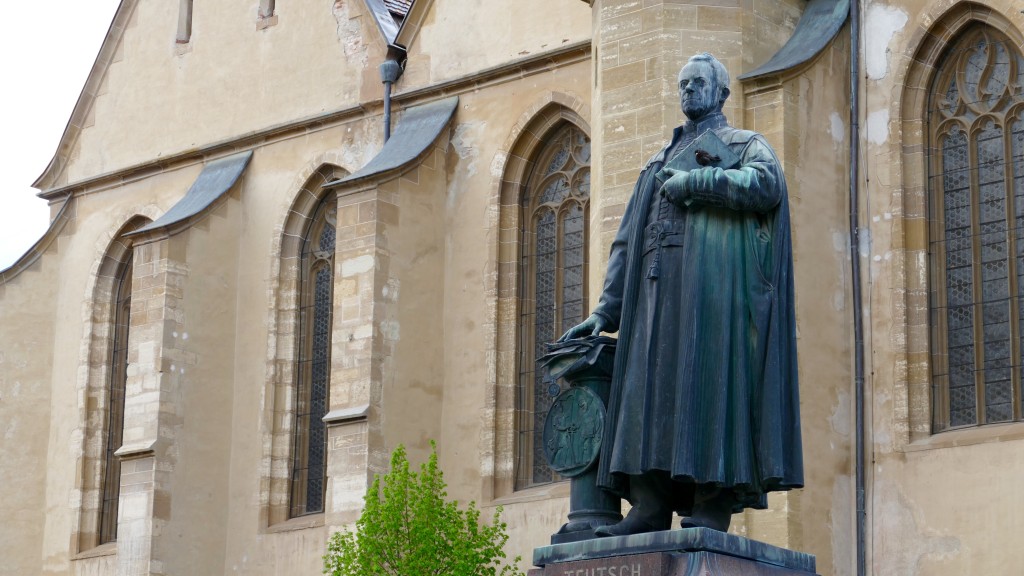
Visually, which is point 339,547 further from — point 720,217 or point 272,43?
point 720,217

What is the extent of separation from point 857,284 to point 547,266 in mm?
4643

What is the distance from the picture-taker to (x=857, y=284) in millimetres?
18359

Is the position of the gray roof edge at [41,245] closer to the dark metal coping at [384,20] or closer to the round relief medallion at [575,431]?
the dark metal coping at [384,20]

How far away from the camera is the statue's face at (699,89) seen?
27.0 ft

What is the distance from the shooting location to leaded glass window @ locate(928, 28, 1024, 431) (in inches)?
699

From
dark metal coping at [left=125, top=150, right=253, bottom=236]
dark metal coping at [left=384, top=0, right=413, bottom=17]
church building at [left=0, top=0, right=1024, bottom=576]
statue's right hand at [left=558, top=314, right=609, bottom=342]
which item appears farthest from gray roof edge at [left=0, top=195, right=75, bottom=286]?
statue's right hand at [left=558, top=314, right=609, bottom=342]

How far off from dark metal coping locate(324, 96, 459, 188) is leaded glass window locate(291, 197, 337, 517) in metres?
1.71

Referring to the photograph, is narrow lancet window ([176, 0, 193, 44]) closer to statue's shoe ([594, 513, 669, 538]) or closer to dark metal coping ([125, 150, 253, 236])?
dark metal coping ([125, 150, 253, 236])

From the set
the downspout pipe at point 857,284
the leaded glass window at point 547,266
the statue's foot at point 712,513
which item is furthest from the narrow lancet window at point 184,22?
the statue's foot at point 712,513

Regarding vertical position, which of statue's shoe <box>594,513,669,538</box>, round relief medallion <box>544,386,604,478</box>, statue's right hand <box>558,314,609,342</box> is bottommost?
statue's shoe <box>594,513,669,538</box>

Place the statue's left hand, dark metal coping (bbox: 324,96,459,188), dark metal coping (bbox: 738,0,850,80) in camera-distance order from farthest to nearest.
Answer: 1. dark metal coping (bbox: 324,96,459,188)
2. dark metal coping (bbox: 738,0,850,80)
3. the statue's left hand

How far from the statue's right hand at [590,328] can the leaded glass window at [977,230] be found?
1003 centimetres

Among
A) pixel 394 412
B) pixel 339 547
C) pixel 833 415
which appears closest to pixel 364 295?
pixel 394 412

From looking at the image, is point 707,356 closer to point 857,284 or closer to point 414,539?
point 414,539
